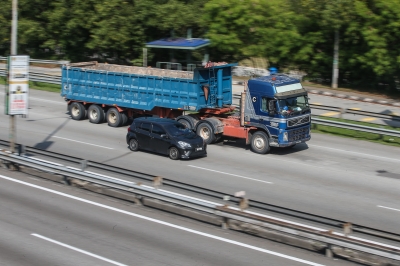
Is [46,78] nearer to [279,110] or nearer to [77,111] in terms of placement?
[77,111]

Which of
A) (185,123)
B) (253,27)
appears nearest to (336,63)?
(253,27)

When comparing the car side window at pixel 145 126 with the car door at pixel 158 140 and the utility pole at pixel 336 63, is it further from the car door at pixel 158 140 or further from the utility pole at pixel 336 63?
the utility pole at pixel 336 63

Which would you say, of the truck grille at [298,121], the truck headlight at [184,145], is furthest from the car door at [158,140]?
the truck grille at [298,121]

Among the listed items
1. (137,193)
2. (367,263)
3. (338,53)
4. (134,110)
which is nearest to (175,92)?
(134,110)

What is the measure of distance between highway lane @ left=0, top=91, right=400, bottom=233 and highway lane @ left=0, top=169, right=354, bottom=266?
3.81 m

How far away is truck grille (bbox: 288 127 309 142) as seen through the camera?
79.6ft

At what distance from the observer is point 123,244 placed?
1377 cm

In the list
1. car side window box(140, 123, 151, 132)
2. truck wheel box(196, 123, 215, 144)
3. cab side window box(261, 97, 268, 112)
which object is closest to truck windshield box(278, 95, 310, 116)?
cab side window box(261, 97, 268, 112)

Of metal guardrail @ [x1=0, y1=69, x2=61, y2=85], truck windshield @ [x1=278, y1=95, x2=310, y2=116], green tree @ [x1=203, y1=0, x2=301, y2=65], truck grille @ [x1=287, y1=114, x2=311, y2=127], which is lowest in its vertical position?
truck grille @ [x1=287, y1=114, x2=311, y2=127]

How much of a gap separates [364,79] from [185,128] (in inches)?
931

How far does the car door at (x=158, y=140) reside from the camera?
77.4 ft

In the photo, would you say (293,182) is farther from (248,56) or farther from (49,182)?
(248,56)

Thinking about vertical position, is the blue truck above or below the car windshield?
above

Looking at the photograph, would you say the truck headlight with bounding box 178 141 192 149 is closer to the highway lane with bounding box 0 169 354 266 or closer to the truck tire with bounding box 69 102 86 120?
the highway lane with bounding box 0 169 354 266
